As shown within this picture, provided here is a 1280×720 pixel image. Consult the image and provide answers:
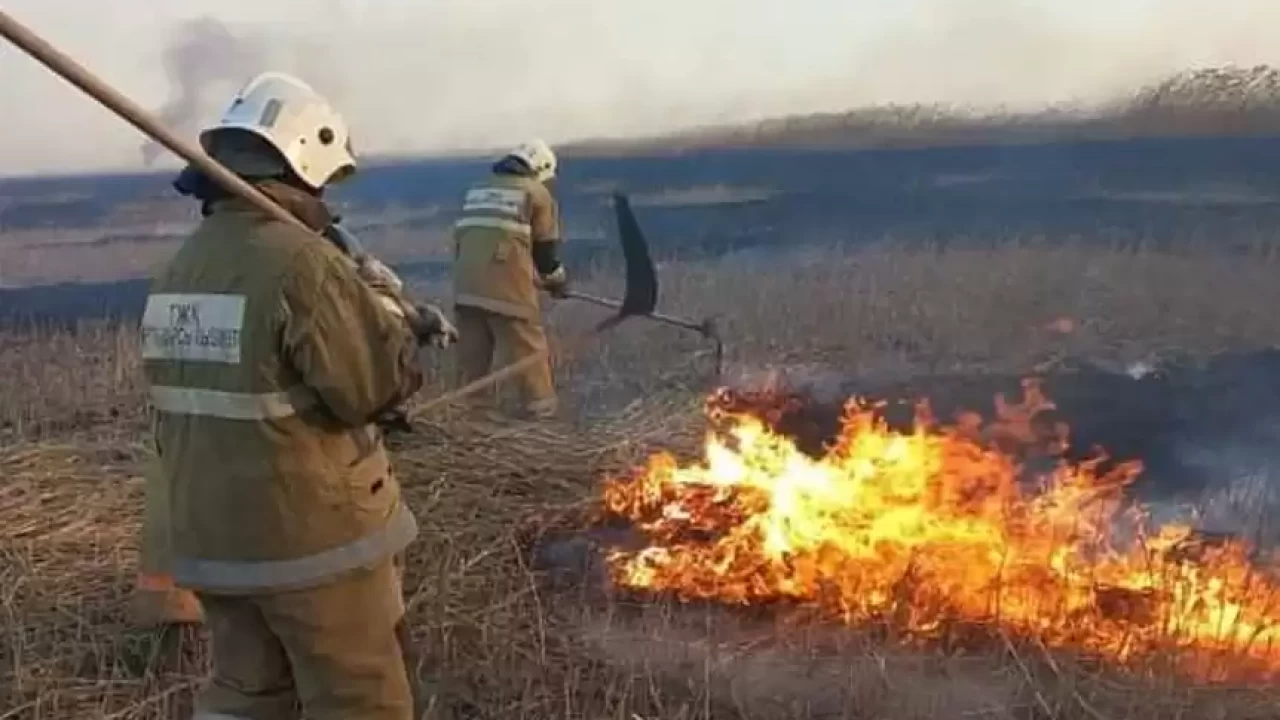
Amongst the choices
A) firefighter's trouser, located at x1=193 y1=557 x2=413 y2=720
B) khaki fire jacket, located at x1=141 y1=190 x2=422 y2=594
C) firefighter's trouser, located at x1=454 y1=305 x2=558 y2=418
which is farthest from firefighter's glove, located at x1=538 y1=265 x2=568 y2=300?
khaki fire jacket, located at x1=141 y1=190 x2=422 y2=594

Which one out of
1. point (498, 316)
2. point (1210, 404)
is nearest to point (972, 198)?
point (1210, 404)

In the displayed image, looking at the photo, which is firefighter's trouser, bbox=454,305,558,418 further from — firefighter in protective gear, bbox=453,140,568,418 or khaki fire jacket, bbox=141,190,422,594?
khaki fire jacket, bbox=141,190,422,594

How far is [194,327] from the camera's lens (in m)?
3.05

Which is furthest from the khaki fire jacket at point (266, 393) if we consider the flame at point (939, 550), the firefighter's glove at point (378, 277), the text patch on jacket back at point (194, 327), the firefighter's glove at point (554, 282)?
the firefighter's glove at point (554, 282)

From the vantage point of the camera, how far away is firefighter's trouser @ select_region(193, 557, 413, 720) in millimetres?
3154

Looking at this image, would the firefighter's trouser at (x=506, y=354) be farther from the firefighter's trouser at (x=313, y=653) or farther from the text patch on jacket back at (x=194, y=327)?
the text patch on jacket back at (x=194, y=327)

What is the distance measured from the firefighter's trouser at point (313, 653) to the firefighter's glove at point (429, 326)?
2.01 feet

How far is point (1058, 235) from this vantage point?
13805 mm

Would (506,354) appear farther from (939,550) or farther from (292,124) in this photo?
(292,124)

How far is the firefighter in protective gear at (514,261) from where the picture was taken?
24.6 feet

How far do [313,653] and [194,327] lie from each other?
0.75 meters

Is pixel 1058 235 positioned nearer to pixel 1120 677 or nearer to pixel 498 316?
pixel 498 316

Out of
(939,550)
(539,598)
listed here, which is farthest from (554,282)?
(939,550)

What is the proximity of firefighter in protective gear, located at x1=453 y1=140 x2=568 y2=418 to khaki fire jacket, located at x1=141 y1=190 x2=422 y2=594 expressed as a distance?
4330 millimetres
